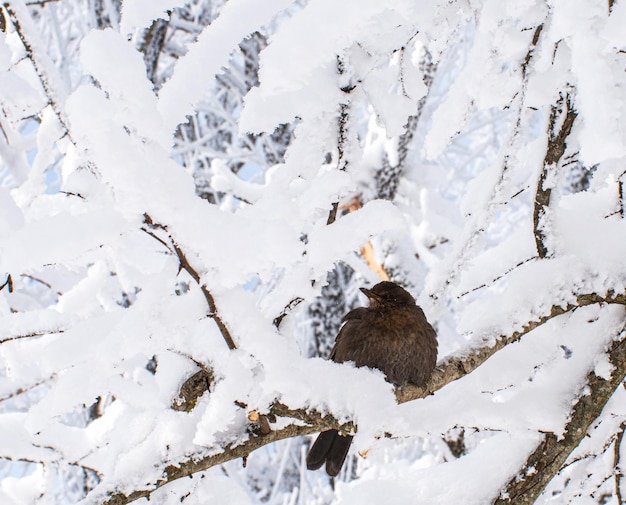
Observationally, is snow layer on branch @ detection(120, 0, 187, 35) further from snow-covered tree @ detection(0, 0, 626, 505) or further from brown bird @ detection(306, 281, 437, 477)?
brown bird @ detection(306, 281, 437, 477)

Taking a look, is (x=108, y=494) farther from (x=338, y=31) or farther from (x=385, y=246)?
(x=385, y=246)

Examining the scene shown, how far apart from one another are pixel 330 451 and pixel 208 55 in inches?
73.5

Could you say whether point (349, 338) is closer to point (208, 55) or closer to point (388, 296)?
point (388, 296)

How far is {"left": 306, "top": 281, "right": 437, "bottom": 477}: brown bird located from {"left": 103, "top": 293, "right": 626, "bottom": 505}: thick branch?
49 centimetres

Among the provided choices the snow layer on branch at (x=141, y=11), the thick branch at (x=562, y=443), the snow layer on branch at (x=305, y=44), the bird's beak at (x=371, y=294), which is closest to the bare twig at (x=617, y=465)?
the thick branch at (x=562, y=443)

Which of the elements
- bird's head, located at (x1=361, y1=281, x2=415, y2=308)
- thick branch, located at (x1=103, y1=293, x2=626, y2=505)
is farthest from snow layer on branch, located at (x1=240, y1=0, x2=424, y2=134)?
bird's head, located at (x1=361, y1=281, x2=415, y2=308)

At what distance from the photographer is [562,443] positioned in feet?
5.32

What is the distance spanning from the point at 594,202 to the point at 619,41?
49.1 inches

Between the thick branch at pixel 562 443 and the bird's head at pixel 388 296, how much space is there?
1.00 m

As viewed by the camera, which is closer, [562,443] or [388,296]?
[562,443]

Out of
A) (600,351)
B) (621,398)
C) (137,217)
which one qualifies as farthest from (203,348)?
(621,398)

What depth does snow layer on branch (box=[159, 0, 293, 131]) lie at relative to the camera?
0.99 m

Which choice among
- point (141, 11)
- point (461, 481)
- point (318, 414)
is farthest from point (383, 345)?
point (141, 11)

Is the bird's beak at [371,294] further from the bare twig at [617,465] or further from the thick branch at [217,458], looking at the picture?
the thick branch at [217,458]
